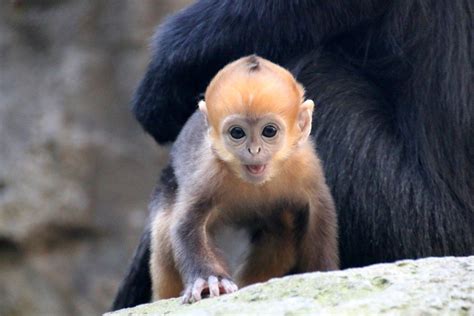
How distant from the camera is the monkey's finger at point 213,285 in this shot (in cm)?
294

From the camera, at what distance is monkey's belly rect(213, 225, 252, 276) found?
132 inches

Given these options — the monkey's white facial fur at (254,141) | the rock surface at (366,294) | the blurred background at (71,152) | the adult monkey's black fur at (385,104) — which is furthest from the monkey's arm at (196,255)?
the blurred background at (71,152)

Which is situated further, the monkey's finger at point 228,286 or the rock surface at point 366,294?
the monkey's finger at point 228,286

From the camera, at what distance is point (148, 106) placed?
420 centimetres

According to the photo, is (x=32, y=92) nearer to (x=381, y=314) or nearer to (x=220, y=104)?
(x=220, y=104)

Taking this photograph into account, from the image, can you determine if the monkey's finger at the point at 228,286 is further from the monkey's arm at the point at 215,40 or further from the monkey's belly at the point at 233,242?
the monkey's arm at the point at 215,40

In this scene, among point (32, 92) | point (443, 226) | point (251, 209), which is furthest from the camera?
point (32, 92)

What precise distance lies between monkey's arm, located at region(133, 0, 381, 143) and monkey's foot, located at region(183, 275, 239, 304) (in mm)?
1074

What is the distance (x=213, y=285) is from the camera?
2.97 m

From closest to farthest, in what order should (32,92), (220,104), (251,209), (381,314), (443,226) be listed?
(381,314), (220,104), (251,209), (443,226), (32,92)

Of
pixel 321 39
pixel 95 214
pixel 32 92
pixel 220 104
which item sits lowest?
pixel 220 104

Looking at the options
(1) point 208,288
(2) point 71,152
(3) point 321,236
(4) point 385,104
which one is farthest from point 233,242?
(2) point 71,152

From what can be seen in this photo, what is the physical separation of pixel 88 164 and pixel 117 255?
0.56 m

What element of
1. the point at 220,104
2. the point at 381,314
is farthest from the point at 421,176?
the point at 381,314
